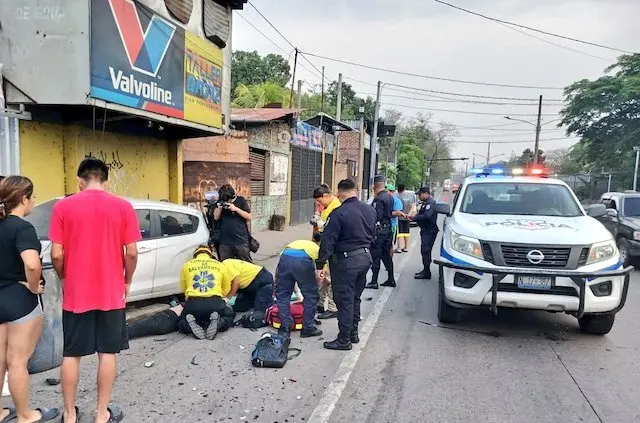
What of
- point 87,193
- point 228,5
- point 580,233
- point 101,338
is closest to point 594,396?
point 580,233

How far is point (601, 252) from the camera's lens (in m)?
5.21

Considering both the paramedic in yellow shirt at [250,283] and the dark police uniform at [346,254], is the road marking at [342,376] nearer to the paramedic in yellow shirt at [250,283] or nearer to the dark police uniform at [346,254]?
the dark police uniform at [346,254]

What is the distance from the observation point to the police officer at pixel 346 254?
4.96m

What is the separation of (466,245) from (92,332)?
385 centimetres

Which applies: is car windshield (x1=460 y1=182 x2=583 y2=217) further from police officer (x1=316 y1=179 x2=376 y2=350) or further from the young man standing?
the young man standing

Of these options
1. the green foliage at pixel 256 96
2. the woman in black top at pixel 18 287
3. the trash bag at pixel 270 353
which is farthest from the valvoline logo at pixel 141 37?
the green foliage at pixel 256 96

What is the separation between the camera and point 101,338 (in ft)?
10.7

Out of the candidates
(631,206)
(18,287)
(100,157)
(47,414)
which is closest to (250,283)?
(47,414)

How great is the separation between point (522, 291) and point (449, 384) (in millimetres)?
1535

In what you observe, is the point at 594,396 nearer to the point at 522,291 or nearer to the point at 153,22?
the point at 522,291

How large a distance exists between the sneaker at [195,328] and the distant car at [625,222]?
8.76 metres

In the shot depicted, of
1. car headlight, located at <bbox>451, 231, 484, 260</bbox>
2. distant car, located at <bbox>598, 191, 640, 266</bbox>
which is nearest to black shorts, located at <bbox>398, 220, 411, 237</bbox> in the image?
distant car, located at <bbox>598, 191, 640, 266</bbox>

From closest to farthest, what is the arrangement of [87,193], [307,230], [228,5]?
[87,193] → [228,5] → [307,230]

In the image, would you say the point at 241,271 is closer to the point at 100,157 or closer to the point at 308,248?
the point at 308,248
